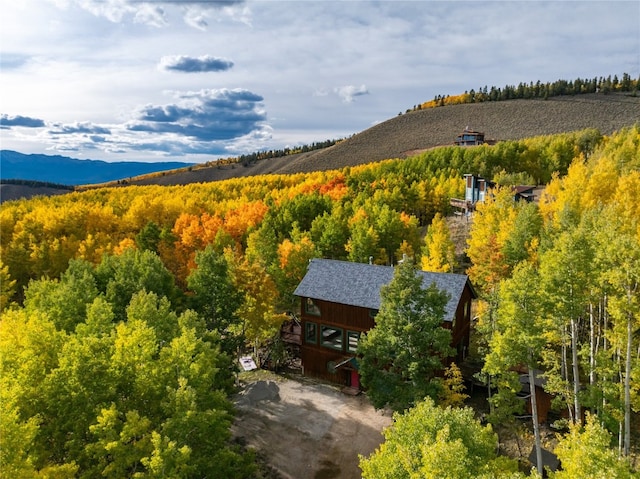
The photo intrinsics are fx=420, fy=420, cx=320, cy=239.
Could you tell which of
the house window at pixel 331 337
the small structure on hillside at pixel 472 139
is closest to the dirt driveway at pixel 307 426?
the house window at pixel 331 337

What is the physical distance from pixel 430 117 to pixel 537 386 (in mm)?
184752

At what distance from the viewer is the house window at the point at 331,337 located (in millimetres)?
35737

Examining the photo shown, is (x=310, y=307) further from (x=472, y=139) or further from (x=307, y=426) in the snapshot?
(x=472, y=139)

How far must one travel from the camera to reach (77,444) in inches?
708

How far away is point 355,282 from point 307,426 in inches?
458

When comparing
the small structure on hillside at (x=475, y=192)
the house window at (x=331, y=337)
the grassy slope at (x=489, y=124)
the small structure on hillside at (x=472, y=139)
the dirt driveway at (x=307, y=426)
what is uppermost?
the grassy slope at (x=489, y=124)

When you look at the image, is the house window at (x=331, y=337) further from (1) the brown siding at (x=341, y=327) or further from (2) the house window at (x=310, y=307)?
(2) the house window at (x=310, y=307)

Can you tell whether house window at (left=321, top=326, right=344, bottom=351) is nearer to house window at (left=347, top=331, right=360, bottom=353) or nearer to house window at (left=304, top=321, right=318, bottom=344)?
house window at (left=347, top=331, right=360, bottom=353)

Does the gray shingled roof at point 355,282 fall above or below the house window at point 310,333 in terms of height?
above

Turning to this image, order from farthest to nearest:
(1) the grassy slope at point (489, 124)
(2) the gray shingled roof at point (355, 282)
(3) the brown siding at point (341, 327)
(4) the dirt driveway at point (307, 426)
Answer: (1) the grassy slope at point (489, 124) → (3) the brown siding at point (341, 327) → (2) the gray shingled roof at point (355, 282) → (4) the dirt driveway at point (307, 426)

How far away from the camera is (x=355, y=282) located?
35.0 m

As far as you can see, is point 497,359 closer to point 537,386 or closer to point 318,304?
point 537,386

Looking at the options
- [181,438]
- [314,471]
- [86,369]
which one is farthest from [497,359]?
[86,369]

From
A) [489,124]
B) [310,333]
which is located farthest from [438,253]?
[489,124]
